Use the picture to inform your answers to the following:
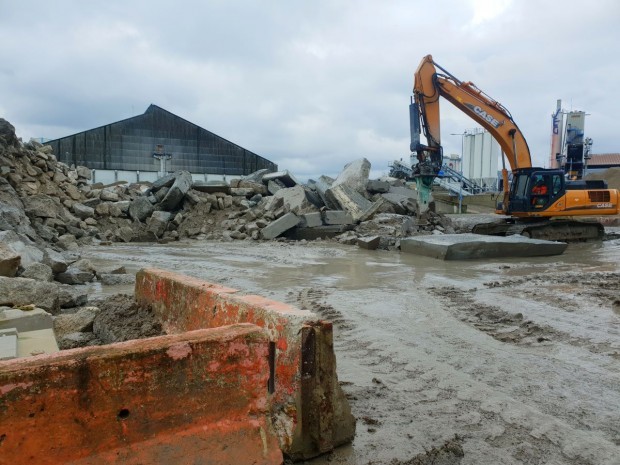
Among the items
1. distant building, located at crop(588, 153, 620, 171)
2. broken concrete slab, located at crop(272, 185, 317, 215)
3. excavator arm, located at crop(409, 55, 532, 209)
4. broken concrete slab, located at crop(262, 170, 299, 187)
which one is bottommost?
broken concrete slab, located at crop(272, 185, 317, 215)

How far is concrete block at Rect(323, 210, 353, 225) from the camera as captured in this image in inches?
602

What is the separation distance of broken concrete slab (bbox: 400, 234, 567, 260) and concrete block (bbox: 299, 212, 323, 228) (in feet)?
13.6

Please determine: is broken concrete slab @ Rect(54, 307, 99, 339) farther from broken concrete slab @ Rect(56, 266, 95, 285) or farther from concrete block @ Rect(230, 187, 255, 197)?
concrete block @ Rect(230, 187, 255, 197)

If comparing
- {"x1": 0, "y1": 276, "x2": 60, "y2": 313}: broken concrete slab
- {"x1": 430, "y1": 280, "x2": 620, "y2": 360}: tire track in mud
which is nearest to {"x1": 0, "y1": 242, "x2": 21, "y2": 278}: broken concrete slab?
{"x1": 0, "y1": 276, "x2": 60, "y2": 313}: broken concrete slab

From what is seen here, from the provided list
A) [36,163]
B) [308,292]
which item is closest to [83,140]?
[36,163]

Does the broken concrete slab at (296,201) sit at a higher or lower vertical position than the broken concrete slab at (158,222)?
higher

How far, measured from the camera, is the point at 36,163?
16797 mm

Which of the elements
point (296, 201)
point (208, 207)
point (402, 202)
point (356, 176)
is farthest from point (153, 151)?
point (402, 202)

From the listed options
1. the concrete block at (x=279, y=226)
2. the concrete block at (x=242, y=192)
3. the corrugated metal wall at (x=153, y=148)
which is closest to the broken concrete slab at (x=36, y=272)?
the concrete block at (x=279, y=226)

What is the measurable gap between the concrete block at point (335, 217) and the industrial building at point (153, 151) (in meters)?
19.9

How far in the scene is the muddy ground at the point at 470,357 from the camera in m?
2.40

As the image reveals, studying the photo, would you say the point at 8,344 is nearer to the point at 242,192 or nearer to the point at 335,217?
the point at 335,217

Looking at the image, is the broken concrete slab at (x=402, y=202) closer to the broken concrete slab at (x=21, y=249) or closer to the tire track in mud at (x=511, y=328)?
the tire track in mud at (x=511, y=328)

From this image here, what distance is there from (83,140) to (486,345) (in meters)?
31.5
